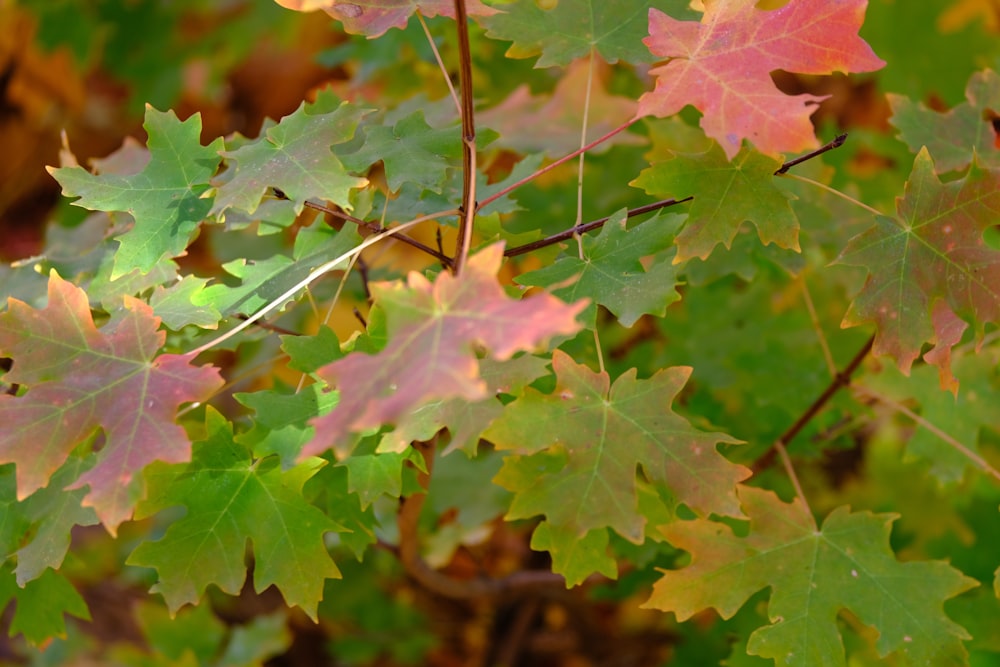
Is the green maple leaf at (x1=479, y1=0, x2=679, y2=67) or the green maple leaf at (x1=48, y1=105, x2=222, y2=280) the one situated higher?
the green maple leaf at (x1=479, y1=0, x2=679, y2=67)

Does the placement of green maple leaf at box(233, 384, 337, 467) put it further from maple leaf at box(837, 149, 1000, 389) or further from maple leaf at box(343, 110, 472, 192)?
maple leaf at box(837, 149, 1000, 389)

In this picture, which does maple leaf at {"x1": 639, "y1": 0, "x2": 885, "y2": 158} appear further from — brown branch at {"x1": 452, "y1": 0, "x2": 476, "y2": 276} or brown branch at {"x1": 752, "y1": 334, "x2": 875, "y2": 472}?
brown branch at {"x1": 752, "y1": 334, "x2": 875, "y2": 472}

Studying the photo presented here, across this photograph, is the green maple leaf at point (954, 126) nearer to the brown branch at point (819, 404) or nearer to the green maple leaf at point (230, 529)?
the brown branch at point (819, 404)

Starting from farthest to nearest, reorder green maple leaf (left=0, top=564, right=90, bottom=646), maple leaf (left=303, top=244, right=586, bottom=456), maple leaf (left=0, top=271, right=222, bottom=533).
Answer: green maple leaf (left=0, top=564, right=90, bottom=646) < maple leaf (left=0, top=271, right=222, bottom=533) < maple leaf (left=303, top=244, right=586, bottom=456)

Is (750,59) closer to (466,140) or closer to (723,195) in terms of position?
(723,195)

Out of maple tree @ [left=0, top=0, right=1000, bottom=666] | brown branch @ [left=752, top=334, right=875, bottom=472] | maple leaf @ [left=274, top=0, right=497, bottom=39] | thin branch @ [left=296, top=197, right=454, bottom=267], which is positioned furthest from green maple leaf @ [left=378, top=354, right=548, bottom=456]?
brown branch @ [left=752, top=334, right=875, bottom=472]

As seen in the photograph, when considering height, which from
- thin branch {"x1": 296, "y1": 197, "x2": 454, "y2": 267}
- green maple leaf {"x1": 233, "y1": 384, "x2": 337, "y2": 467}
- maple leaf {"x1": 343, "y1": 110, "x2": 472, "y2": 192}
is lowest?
green maple leaf {"x1": 233, "y1": 384, "x2": 337, "y2": 467}

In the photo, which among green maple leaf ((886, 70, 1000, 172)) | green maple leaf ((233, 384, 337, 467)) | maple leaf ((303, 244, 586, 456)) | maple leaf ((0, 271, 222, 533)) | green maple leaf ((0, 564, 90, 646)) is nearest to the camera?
maple leaf ((303, 244, 586, 456))

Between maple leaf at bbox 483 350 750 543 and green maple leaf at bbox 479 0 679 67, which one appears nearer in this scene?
maple leaf at bbox 483 350 750 543
